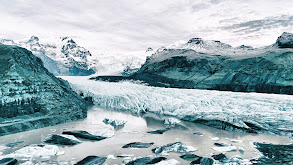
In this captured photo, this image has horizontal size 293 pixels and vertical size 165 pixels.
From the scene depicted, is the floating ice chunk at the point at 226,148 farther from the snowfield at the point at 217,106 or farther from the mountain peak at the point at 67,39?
the mountain peak at the point at 67,39

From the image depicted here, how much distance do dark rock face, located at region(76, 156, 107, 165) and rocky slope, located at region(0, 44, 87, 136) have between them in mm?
3482

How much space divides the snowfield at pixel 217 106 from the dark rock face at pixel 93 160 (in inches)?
200

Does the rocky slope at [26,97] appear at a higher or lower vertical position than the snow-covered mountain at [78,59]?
lower

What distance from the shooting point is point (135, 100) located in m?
11.9

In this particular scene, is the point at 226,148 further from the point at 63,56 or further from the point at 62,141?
the point at 63,56

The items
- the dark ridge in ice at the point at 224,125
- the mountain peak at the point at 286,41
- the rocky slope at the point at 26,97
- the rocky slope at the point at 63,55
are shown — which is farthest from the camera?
the rocky slope at the point at 63,55

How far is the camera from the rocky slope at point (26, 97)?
7.02m

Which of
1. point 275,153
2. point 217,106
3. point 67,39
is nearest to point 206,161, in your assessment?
point 275,153

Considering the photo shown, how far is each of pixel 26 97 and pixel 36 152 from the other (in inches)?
139

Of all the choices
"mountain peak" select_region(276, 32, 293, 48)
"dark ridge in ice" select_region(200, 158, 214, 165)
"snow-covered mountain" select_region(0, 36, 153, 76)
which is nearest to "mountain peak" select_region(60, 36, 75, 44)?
"snow-covered mountain" select_region(0, 36, 153, 76)

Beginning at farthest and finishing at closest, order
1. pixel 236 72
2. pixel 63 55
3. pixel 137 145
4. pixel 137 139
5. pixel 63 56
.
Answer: pixel 63 55
pixel 63 56
pixel 236 72
pixel 137 139
pixel 137 145

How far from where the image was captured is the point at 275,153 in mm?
5164

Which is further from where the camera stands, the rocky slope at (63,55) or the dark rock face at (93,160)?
the rocky slope at (63,55)

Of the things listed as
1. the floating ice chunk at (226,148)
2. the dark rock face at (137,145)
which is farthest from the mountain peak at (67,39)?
the floating ice chunk at (226,148)
